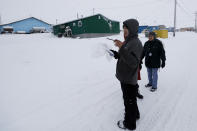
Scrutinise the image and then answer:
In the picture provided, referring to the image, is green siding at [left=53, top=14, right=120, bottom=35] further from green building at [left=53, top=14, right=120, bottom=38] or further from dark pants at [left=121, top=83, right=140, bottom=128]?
dark pants at [left=121, top=83, right=140, bottom=128]

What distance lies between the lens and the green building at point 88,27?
24.1 m

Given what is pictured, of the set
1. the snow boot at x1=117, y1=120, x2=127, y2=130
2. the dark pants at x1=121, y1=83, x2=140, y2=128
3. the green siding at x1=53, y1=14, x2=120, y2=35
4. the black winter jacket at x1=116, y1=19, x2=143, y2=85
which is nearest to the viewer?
the black winter jacket at x1=116, y1=19, x2=143, y2=85

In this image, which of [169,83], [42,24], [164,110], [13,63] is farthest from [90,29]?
[42,24]

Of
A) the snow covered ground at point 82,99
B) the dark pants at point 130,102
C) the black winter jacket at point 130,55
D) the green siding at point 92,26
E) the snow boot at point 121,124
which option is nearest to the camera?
the black winter jacket at point 130,55

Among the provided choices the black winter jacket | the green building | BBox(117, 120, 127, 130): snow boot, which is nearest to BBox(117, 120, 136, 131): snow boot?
BBox(117, 120, 127, 130): snow boot

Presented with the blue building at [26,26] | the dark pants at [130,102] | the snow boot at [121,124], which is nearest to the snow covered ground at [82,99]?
the snow boot at [121,124]

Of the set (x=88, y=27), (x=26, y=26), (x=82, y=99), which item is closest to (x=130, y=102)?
(x=82, y=99)

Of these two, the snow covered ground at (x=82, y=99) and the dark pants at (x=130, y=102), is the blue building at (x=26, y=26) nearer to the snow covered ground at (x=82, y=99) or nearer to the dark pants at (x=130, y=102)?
the snow covered ground at (x=82, y=99)

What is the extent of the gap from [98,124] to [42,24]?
47.7 m

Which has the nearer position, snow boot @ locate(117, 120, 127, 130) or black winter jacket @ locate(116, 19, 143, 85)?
black winter jacket @ locate(116, 19, 143, 85)

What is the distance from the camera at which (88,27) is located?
24.0m

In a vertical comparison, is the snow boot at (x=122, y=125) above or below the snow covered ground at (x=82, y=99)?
below

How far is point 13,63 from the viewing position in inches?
292

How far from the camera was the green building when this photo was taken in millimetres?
24094
